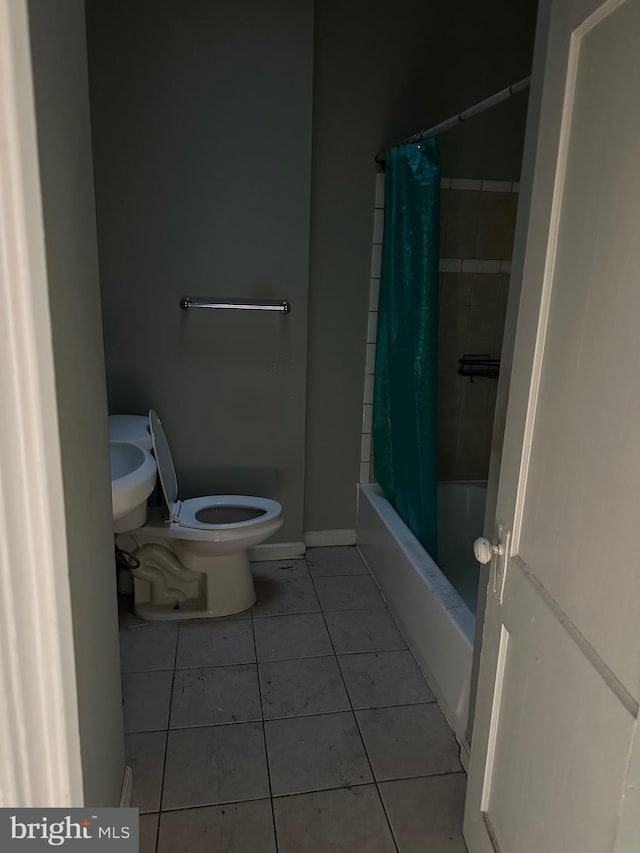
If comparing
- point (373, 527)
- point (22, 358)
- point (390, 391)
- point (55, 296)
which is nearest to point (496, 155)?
point (390, 391)

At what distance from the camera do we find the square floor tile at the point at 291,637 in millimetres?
2252

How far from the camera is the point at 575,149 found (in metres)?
1.00

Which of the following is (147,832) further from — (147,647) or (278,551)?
(278,551)

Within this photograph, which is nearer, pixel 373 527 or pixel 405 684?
pixel 405 684

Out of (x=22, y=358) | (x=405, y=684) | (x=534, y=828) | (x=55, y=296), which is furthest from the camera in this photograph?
(x=405, y=684)

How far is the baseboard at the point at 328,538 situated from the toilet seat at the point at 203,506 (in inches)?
17.9

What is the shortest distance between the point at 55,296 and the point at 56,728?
0.57 m

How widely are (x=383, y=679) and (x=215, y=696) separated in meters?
0.56

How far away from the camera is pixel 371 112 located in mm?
2617

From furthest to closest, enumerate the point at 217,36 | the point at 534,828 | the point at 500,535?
the point at 217,36 → the point at 500,535 → the point at 534,828

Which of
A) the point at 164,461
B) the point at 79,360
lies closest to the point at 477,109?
the point at 79,360

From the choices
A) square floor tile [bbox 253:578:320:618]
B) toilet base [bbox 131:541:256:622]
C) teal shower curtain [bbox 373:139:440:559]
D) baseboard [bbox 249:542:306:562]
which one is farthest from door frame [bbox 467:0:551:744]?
baseboard [bbox 249:542:306:562]

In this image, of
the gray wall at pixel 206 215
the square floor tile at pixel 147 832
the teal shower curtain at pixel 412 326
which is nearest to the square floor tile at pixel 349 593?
the teal shower curtain at pixel 412 326

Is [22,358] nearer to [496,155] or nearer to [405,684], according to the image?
[405,684]
